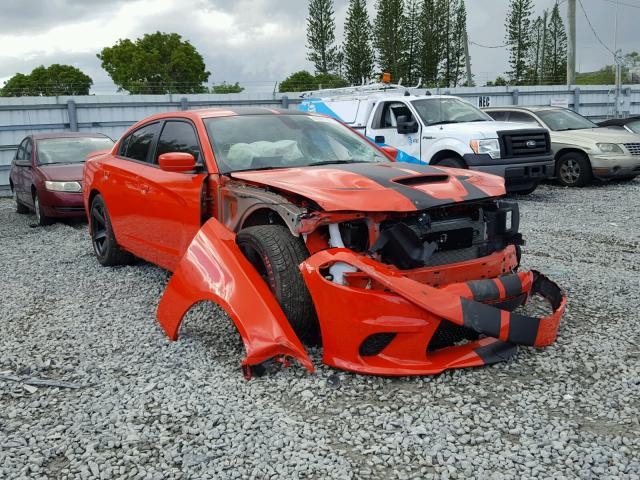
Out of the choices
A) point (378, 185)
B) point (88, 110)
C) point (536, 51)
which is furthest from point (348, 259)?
point (536, 51)

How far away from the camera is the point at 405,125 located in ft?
34.9

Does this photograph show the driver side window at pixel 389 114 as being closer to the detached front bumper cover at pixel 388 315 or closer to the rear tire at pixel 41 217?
the rear tire at pixel 41 217

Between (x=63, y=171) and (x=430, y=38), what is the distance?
160 ft

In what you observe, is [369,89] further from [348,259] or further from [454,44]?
[454,44]

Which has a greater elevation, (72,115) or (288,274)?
(72,115)

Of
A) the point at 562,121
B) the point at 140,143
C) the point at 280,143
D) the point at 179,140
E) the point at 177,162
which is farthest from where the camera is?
the point at 562,121

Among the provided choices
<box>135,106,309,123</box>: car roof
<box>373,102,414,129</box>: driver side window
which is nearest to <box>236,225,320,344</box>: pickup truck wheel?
<box>135,106,309,123</box>: car roof

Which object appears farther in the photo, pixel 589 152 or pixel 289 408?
pixel 589 152

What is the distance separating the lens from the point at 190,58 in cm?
6700

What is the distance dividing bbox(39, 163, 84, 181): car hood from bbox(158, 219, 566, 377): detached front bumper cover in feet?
21.6

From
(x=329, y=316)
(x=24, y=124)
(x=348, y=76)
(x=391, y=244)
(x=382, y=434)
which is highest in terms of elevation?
(x=348, y=76)

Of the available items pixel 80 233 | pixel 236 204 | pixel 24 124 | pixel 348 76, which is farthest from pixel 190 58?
pixel 236 204

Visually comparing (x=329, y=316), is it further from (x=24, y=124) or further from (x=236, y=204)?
(x=24, y=124)

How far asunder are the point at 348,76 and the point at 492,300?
172 feet
